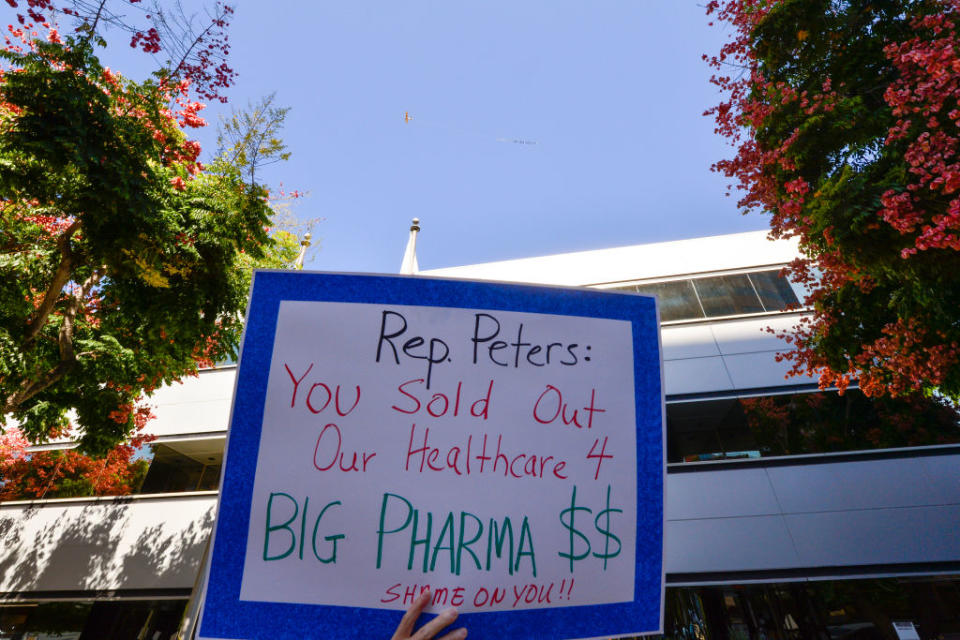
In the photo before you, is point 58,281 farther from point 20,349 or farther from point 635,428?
point 635,428

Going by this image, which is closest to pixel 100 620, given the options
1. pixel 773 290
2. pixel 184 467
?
pixel 184 467

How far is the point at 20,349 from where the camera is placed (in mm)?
5840

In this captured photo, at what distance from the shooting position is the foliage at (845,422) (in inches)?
360

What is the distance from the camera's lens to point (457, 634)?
1186 mm

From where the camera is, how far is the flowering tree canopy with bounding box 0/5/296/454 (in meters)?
4.54

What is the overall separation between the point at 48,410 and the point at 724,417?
1362cm

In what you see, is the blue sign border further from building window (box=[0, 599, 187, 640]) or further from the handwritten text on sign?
building window (box=[0, 599, 187, 640])

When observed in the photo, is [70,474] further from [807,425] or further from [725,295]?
[807,425]

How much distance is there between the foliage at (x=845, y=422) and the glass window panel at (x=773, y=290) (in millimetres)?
2646

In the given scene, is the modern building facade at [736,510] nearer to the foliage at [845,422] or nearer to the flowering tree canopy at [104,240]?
the foliage at [845,422]

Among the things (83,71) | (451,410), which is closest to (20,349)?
(83,71)

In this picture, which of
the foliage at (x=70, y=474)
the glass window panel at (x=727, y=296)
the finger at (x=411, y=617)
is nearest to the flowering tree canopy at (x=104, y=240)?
the foliage at (x=70, y=474)

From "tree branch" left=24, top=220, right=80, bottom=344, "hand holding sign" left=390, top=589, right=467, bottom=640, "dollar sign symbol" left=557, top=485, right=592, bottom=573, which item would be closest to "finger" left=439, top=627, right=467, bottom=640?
"hand holding sign" left=390, top=589, right=467, bottom=640

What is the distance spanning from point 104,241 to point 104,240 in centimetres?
1
